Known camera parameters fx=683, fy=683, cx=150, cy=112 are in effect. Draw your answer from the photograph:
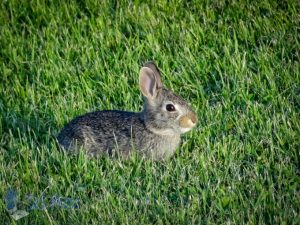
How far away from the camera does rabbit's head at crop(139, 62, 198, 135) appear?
5746mm

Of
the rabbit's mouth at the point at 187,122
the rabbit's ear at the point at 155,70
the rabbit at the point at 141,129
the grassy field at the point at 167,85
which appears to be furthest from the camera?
the rabbit's ear at the point at 155,70

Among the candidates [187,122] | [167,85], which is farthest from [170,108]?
[167,85]

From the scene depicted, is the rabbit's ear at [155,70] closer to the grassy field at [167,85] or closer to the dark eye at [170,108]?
the dark eye at [170,108]

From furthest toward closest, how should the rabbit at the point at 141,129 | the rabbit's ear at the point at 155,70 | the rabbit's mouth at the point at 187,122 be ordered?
the rabbit's ear at the point at 155,70 → the rabbit at the point at 141,129 → the rabbit's mouth at the point at 187,122

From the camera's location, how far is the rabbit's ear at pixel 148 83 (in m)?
5.90

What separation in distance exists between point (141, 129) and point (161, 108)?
0.85 feet

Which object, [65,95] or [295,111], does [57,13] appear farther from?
[295,111]

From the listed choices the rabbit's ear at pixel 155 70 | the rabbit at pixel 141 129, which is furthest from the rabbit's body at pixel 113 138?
the rabbit's ear at pixel 155 70

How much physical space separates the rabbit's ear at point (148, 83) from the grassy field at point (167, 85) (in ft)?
1.71

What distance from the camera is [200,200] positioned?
4902mm

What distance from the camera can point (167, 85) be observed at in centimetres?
698

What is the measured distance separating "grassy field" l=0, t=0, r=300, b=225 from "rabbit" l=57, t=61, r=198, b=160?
0.15 m

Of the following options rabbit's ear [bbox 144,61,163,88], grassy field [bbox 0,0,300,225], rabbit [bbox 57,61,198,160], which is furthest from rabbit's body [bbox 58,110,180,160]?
rabbit's ear [bbox 144,61,163,88]

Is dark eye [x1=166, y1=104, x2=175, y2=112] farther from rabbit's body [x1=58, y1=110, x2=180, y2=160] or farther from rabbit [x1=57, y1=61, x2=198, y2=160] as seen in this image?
rabbit's body [x1=58, y1=110, x2=180, y2=160]
